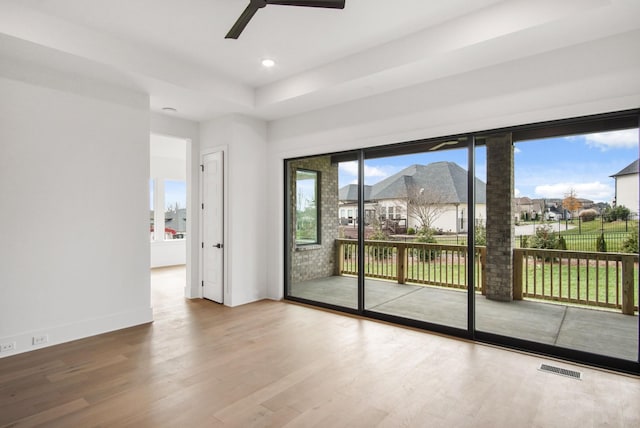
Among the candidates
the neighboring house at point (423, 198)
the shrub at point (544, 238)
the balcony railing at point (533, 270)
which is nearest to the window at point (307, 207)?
the neighboring house at point (423, 198)

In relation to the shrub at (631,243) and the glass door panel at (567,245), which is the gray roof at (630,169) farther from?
the shrub at (631,243)

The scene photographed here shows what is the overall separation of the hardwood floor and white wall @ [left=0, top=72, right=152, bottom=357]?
0.38 metres

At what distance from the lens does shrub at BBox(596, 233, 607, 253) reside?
10.7ft

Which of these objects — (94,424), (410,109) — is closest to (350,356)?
(94,424)

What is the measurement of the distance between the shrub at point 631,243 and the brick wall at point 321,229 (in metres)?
3.14

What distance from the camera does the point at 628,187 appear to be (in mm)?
3123

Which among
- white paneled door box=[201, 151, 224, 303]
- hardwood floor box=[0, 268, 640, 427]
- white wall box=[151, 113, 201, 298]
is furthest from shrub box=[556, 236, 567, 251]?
white wall box=[151, 113, 201, 298]

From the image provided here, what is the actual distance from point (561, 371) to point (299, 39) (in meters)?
3.91

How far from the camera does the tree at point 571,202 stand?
3.37m

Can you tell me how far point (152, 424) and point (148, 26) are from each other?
11.0ft

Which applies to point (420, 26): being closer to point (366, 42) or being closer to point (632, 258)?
point (366, 42)

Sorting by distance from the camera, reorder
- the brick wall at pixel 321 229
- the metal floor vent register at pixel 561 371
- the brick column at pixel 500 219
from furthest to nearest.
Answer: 1. the brick wall at pixel 321 229
2. the brick column at pixel 500 219
3. the metal floor vent register at pixel 561 371

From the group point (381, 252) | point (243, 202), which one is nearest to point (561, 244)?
point (381, 252)

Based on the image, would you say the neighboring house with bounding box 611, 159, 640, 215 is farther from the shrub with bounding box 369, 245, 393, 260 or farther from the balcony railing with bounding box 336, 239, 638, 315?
the shrub with bounding box 369, 245, 393, 260
